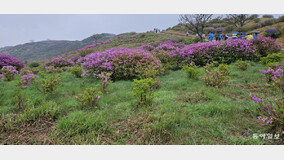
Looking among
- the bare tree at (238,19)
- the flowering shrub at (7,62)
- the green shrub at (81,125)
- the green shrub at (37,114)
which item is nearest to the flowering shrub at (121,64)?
the green shrub at (37,114)

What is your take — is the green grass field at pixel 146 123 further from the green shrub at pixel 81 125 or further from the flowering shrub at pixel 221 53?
the flowering shrub at pixel 221 53

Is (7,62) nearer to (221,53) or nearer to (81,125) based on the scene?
(81,125)

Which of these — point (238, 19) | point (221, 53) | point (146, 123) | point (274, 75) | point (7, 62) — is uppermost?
point (238, 19)

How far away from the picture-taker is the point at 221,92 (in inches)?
148

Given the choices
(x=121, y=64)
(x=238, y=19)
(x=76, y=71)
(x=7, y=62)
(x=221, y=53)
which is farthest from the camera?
(x=238, y=19)

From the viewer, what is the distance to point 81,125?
2.44 m

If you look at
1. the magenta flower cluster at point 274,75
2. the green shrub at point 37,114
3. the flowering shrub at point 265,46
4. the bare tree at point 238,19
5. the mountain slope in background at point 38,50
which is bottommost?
the green shrub at point 37,114

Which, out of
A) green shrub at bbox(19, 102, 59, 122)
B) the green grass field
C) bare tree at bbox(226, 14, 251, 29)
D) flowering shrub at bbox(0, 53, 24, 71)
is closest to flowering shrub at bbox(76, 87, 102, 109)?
the green grass field

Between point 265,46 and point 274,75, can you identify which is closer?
point 274,75

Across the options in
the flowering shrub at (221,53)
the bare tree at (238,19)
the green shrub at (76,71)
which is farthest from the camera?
the bare tree at (238,19)

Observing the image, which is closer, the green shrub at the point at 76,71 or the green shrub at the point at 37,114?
the green shrub at the point at 37,114

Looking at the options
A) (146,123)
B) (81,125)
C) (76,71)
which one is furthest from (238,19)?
(81,125)

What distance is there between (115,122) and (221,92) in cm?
302

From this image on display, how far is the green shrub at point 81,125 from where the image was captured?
234 centimetres
